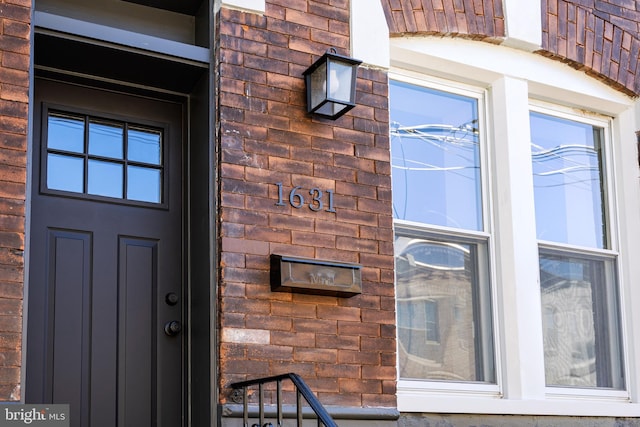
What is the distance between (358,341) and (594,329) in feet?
6.60

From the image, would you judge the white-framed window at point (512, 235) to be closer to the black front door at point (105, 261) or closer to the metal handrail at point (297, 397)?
the metal handrail at point (297, 397)

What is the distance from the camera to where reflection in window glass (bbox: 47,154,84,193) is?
16.2ft

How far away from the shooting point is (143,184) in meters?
5.17

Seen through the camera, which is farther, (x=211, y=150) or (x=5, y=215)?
(x=211, y=150)

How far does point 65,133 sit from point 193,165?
0.64 m

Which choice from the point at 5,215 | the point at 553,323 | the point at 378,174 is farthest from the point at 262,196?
the point at 553,323

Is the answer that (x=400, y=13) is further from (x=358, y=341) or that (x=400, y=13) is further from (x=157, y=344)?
(x=157, y=344)

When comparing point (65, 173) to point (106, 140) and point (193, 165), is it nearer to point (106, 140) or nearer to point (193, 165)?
point (106, 140)

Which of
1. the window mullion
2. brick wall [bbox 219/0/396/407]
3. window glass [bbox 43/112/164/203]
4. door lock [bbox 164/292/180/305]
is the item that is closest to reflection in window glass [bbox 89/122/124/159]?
window glass [bbox 43/112/164/203]

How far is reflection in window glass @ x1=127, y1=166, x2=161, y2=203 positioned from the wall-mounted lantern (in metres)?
0.85

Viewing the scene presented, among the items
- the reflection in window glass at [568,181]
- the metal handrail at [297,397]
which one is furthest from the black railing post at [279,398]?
the reflection in window glass at [568,181]

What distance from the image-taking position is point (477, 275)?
603cm

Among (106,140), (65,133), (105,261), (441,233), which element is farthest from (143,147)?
Result: (441,233)

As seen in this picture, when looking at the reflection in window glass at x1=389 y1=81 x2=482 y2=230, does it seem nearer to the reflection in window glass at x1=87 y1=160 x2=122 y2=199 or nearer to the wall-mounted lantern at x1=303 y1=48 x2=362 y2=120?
the wall-mounted lantern at x1=303 y1=48 x2=362 y2=120
